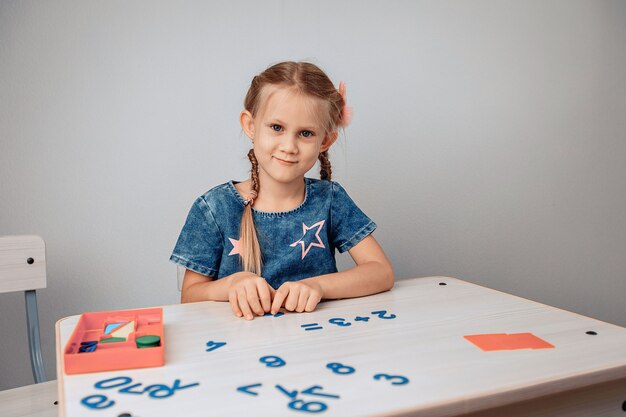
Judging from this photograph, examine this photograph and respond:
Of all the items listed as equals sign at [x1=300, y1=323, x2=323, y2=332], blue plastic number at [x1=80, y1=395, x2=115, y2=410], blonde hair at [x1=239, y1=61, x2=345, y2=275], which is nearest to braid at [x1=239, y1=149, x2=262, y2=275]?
blonde hair at [x1=239, y1=61, x2=345, y2=275]

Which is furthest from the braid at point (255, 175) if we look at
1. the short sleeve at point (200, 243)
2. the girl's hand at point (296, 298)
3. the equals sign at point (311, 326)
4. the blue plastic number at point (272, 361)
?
the blue plastic number at point (272, 361)

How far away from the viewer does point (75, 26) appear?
1.48 meters

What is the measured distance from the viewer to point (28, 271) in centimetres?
116

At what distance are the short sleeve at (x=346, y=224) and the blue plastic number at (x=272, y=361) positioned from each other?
1.88 feet

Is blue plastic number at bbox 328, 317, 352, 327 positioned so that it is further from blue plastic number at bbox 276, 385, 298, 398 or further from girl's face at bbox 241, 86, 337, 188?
girl's face at bbox 241, 86, 337, 188

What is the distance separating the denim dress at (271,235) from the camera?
120 centimetres

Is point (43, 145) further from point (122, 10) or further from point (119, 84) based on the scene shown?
point (122, 10)

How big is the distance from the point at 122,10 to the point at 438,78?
1.01 m

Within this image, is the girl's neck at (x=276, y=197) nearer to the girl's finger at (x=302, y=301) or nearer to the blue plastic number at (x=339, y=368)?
the girl's finger at (x=302, y=301)

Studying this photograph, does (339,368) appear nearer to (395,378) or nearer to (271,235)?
(395,378)

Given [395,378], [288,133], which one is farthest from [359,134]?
[395,378]

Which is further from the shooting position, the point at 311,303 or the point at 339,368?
the point at 311,303

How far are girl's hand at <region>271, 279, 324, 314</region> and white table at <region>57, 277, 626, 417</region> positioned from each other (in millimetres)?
17

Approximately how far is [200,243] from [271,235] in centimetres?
14
